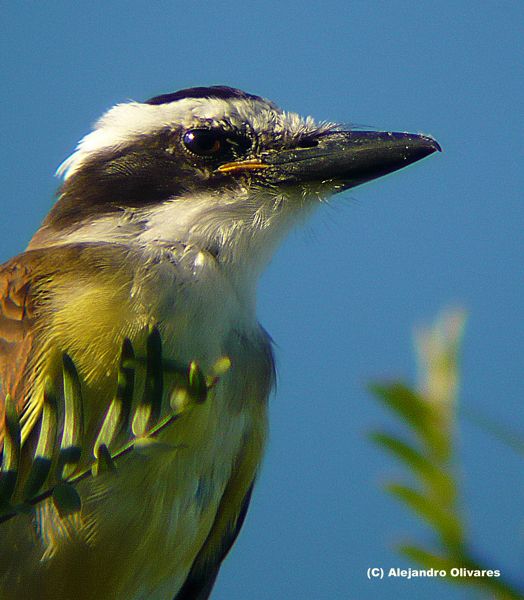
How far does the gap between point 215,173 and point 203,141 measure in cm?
18

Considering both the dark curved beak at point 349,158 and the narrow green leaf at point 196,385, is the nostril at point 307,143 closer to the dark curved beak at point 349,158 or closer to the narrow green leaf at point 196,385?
the dark curved beak at point 349,158

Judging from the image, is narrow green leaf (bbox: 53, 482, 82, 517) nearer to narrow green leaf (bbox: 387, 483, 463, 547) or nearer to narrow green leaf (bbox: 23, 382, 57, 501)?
narrow green leaf (bbox: 23, 382, 57, 501)

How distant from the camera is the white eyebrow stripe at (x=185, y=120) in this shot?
3.30 m

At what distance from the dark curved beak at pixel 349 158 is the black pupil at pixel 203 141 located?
0.20 metres

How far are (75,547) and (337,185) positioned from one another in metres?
1.67

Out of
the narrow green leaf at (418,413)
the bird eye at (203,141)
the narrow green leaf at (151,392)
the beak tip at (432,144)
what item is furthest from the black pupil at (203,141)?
the narrow green leaf at (418,413)

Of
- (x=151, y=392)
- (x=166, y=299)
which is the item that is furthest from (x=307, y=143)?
(x=151, y=392)

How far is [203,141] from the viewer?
127 inches

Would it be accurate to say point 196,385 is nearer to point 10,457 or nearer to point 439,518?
point 10,457

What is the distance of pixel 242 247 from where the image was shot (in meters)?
3.00

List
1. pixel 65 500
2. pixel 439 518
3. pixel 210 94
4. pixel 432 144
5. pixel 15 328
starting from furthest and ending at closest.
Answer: pixel 210 94, pixel 432 144, pixel 15 328, pixel 65 500, pixel 439 518

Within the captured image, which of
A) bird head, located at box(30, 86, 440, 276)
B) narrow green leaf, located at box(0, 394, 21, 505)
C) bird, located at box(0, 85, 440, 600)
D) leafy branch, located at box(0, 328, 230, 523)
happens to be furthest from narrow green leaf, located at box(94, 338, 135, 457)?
bird head, located at box(30, 86, 440, 276)

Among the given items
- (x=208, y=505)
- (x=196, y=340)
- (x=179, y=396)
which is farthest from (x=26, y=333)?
(x=179, y=396)

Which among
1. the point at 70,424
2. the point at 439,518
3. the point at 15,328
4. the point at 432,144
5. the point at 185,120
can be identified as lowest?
the point at 439,518
